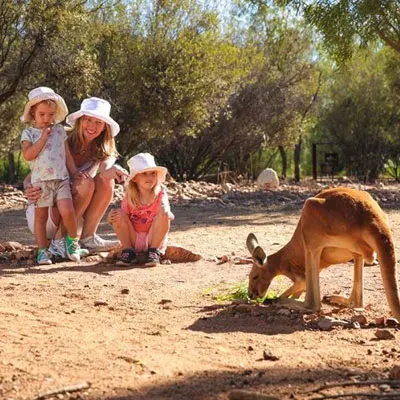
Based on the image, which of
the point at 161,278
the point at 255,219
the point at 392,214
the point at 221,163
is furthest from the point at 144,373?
the point at 221,163

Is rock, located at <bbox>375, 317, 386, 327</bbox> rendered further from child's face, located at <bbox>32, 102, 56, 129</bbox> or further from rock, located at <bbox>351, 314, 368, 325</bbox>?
child's face, located at <bbox>32, 102, 56, 129</bbox>

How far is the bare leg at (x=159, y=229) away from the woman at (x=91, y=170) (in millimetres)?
511

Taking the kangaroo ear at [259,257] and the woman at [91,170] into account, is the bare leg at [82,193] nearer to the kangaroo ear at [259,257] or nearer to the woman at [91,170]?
the woman at [91,170]

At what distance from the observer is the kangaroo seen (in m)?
4.58

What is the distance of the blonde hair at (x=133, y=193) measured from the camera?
712 cm

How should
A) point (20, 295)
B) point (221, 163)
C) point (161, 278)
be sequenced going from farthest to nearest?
point (221, 163)
point (161, 278)
point (20, 295)

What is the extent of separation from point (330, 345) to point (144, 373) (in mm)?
1166

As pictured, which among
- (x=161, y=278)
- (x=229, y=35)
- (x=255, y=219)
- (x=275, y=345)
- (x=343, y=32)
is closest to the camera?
(x=275, y=345)

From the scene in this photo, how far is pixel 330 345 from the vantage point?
417cm

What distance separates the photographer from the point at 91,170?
745 centimetres

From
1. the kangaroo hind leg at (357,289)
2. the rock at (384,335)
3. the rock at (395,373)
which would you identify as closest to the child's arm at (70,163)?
the kangaroo hind leg at (357,289)

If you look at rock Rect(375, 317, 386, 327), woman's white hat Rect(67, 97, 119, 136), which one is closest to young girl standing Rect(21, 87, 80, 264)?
woman's white hat Rect(67, 97, 119, 136)

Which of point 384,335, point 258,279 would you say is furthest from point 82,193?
point 384,335

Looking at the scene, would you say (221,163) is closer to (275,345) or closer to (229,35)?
(229,35)
